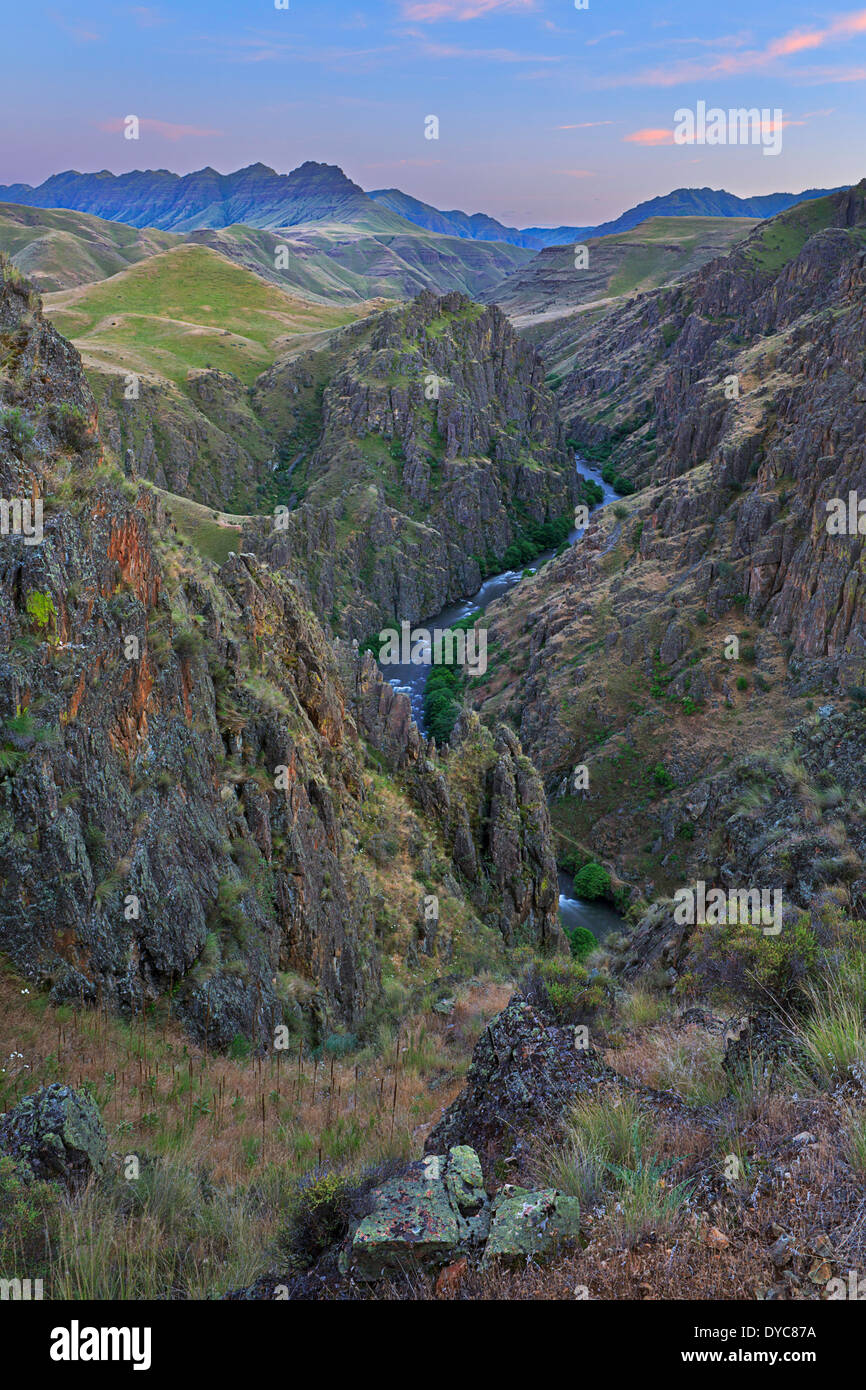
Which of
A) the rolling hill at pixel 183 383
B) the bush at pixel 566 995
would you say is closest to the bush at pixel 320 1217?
the bush at pixel 566 995

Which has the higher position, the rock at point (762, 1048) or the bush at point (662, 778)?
the rock at point (762, 1048)

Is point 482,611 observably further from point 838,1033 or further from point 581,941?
point 838,1033

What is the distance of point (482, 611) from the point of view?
12131 centimetres

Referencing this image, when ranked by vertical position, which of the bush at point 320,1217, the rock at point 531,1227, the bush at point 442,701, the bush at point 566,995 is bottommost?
the bush at point 442,701

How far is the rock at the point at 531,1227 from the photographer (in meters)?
4.45

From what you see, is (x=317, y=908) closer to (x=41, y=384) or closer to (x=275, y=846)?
(x=275, y=846)

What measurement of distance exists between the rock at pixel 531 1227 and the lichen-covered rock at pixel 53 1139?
10.7 ft

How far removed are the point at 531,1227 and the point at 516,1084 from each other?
1894mm

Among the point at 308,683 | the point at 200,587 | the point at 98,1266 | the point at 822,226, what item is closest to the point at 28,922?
the point at 98,1266

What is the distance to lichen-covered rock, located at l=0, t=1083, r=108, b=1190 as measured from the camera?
18.4 feet

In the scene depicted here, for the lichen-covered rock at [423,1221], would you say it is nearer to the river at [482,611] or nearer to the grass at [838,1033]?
the grass at [838,1033]

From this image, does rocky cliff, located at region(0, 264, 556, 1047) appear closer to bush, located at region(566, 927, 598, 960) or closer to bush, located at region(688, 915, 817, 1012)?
bush, located at region(688, 915, 817, 1012)

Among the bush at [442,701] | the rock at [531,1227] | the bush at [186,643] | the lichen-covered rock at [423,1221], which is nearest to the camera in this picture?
the rock at [531,1227]

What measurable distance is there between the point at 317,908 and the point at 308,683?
8757mm
